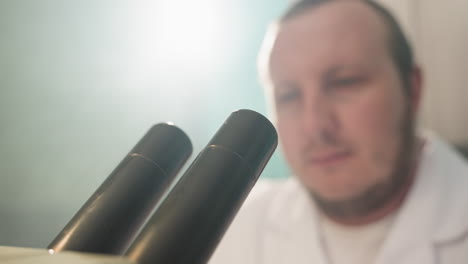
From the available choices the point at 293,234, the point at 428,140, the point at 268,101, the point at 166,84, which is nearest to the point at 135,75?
the point at 166,84

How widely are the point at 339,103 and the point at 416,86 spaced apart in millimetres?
143

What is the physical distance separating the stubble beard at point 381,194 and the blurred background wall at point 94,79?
0.08 meters

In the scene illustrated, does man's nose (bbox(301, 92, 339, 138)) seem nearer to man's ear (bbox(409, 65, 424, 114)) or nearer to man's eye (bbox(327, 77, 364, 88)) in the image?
man's eye (bbox(327, 77, 364, 88))

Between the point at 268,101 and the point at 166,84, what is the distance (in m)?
0.14

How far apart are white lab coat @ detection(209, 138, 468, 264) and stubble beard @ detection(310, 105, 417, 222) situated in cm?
1

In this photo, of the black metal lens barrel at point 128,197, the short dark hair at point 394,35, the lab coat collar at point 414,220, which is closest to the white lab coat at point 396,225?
the lab coat collar at point 414,220

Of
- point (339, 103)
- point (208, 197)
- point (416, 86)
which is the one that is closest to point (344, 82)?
point (339, 103)

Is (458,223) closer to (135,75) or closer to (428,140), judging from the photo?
(428,140)

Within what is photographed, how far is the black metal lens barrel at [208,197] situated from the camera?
0.52 feet

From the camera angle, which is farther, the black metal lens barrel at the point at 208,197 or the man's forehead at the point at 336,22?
the man's forehead at the point at 336,22

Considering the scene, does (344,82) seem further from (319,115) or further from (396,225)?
(396,225)

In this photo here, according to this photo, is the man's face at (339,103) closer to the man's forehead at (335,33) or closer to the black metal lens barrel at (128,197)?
the man's forehead at (335,33)

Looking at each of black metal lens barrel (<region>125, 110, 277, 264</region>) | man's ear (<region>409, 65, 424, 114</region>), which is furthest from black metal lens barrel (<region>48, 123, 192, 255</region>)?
man's ear (<region>409, 65, 424, 114</region>)

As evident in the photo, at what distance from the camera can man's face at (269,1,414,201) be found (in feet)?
1.42
